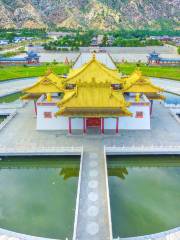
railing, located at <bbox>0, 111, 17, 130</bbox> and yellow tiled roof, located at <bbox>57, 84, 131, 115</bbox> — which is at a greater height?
yellow tiled roof, located at <bbox>57, 84, 131, 115</bbox>

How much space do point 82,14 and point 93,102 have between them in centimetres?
16851

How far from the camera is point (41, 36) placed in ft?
Answer: 420

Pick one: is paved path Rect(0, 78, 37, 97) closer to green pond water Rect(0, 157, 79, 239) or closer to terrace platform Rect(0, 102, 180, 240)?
terrace platform Rect(0, 102, 180, 240)

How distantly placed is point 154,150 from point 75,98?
9.60 metres

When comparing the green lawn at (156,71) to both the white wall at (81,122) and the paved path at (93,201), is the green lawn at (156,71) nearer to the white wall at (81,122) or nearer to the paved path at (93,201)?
the white wall at (81,122)

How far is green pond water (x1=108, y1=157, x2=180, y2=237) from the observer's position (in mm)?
19672

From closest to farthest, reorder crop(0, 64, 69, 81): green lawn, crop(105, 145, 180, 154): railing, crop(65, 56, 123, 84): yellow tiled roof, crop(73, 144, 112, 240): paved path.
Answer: crop(73, 144, 112, 240): paved path < crop(105, 145, 180, 154): railing < crop(65, 56, 123, 84): yellow tiled roof < crop(0, 64, 69, 81): green lawn

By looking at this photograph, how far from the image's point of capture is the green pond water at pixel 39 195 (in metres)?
19.6

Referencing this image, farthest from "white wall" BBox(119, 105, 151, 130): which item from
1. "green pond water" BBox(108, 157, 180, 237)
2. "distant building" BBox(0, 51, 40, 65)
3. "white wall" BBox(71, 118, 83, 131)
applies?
"distant building" BBox(0, 51, 40, 65)

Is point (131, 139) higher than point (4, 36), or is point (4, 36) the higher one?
point (4, 36)

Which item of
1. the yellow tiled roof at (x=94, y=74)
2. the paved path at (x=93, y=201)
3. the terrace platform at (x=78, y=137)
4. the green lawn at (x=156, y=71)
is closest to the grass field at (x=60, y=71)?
the green lawn at (x=156, y=71)

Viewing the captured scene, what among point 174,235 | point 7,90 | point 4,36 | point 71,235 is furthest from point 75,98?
point 4,36

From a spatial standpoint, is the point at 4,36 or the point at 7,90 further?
the point at 4,36

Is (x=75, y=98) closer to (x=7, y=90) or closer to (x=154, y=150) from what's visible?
(x=154, y=150)
